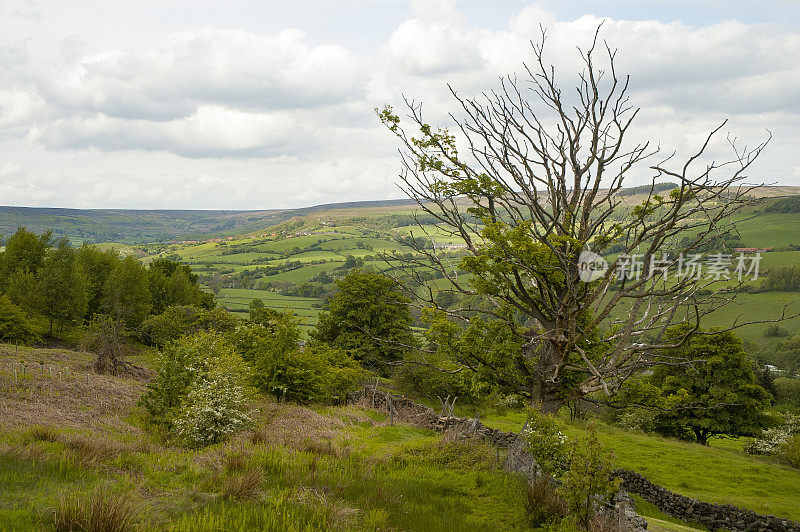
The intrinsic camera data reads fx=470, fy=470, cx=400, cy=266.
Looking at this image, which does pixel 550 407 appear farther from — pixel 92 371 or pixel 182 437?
pixel 92 371

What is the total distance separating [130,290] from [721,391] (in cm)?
5634

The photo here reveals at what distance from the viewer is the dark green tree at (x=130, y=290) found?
50.6 m

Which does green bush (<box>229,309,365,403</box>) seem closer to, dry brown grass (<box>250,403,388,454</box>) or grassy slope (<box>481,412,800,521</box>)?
dry brown grass (<box>250,403,388,454</box>)

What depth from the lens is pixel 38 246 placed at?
5041cm

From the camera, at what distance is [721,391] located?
104ft

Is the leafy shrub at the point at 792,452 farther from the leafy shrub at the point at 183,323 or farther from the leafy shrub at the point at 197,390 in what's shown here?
the leafy shrub at the point at 183,323

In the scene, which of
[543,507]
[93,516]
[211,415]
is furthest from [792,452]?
[93,516]

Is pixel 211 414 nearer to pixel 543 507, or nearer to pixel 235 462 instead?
pixel 235 462

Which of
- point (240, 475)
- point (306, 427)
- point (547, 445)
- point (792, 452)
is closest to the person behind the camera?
point (240, 475)

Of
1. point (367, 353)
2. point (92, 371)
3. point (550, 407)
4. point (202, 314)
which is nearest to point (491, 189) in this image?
point (550, 407)

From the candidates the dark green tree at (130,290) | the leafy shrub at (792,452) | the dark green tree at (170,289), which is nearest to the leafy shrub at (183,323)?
the dark green tree at (130,290)

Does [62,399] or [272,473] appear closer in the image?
[272,473]

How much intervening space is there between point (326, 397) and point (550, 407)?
16.8 meters

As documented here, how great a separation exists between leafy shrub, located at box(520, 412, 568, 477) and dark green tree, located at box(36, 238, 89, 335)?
47429mm
